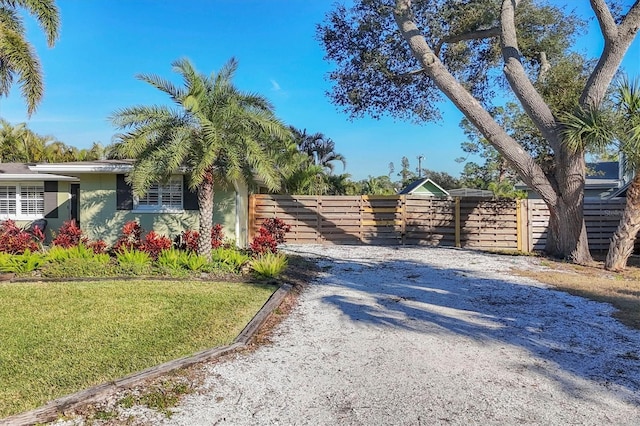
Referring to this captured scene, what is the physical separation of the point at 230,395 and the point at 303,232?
1235 cm

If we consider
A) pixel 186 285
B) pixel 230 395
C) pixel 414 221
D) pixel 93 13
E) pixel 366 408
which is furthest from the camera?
pixel 414 221

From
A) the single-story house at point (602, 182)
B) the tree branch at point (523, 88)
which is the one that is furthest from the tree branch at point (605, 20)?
the single-story house at point (602, 182)

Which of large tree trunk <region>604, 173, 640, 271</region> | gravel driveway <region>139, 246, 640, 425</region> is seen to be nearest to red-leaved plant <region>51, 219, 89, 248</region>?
gravel driveway <region>139, 246, 640, 425</region>

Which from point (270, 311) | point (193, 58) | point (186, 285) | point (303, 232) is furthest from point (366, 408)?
point (303, 232)

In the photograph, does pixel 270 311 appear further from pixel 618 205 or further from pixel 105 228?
pixel 618 205

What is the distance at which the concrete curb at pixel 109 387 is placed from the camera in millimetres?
3018

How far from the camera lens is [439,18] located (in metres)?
14.2

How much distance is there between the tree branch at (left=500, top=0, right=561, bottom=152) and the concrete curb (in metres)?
10.2

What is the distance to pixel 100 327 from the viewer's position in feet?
17.2

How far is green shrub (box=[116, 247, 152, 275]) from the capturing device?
8.50m

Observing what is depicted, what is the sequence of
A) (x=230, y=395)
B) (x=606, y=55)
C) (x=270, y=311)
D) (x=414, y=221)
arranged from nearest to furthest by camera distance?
(x=230, y=395) → (x=270, y=311) → (x=606, y=55) → (x=414, y=221)

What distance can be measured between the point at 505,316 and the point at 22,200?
15.2 metres

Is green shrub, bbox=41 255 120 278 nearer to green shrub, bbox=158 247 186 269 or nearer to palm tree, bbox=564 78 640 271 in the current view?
green shrub, bbox=158 247 186 269

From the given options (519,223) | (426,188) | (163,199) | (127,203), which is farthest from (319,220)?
(426,188)
